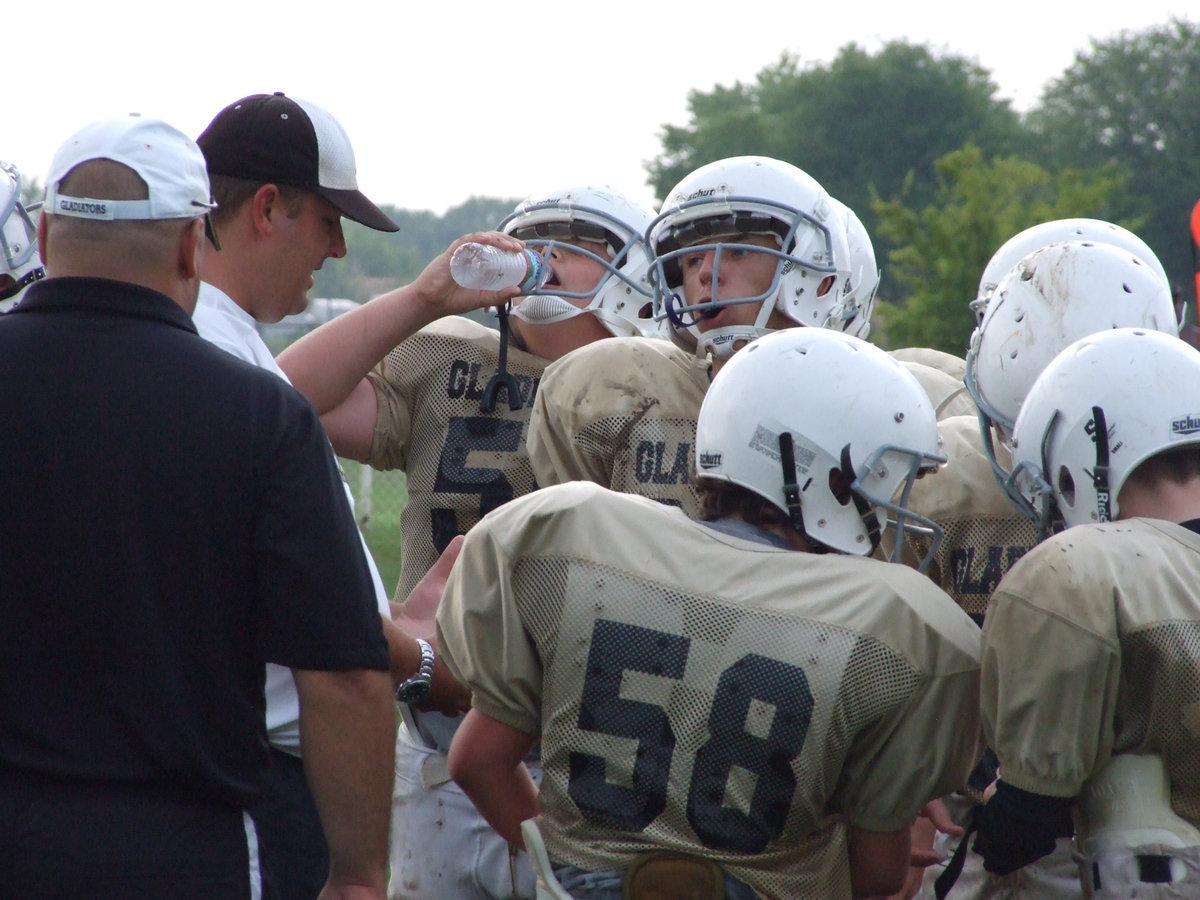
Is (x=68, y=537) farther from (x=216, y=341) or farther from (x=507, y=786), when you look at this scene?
(x=507, y=786)

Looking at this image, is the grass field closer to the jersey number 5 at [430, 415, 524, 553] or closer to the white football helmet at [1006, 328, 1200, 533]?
the jersey number 5 at [430, 415, 524, 553]

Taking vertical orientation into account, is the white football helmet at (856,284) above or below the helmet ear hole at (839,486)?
above

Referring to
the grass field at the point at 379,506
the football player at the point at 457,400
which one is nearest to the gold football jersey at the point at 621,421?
the football player at the point at 457,400

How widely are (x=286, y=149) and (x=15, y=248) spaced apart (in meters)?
1.51

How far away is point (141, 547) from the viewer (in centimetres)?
206

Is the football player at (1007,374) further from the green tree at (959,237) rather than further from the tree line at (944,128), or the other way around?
the tree line at (944,128)

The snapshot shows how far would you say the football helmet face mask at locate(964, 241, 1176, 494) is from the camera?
3008 mm

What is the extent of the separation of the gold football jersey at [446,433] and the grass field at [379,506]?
11021mm

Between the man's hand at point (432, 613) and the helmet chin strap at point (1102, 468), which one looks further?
the man's hand at point (432, 613)

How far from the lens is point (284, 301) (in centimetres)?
286

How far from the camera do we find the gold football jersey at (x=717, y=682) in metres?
2.30

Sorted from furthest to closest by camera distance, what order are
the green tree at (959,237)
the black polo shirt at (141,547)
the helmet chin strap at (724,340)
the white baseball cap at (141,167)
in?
the green tree at (959,237) < the helmet chin strap at (724,340) < the white baseball cap at (141,167) < the black polo shirt at (141,547)

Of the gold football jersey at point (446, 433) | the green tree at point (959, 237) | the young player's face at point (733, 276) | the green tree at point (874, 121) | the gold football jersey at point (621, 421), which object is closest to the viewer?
the gold football jersey at point (621, 421)

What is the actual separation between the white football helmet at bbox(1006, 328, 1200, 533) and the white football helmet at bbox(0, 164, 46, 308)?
8.90 feet
